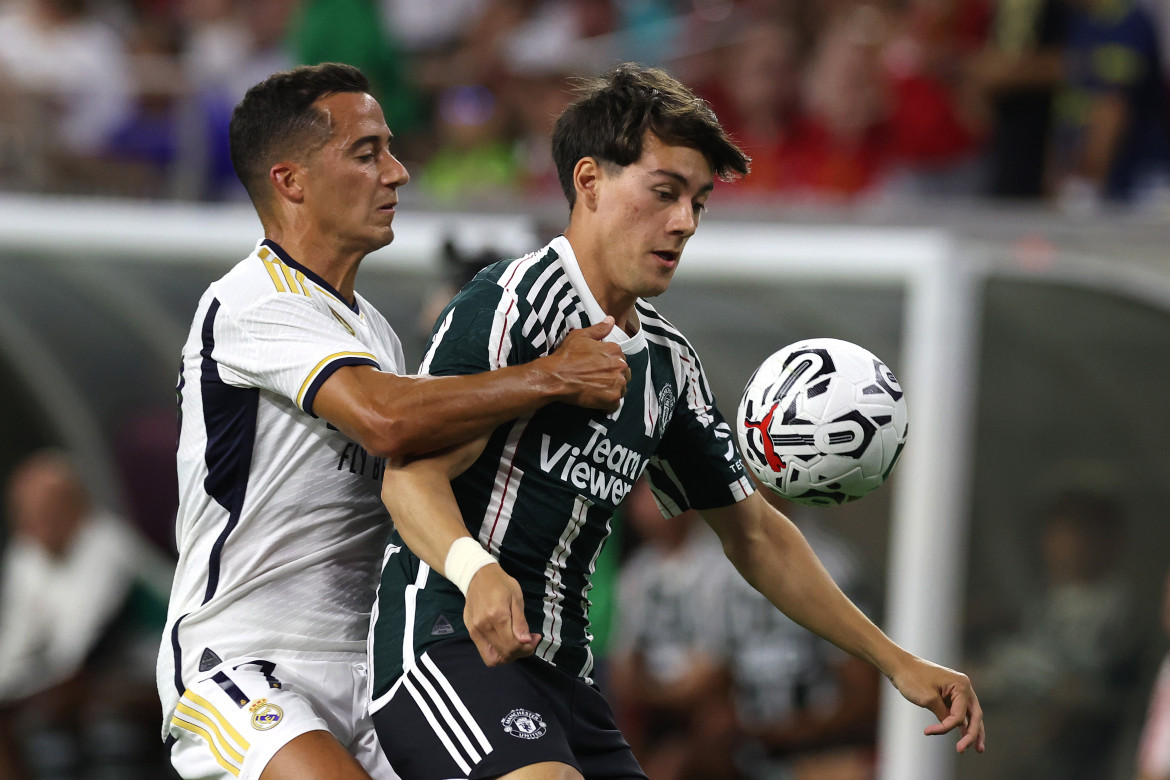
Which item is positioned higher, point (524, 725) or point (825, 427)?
point (825, 427)

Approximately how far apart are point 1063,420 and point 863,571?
4.23 feet

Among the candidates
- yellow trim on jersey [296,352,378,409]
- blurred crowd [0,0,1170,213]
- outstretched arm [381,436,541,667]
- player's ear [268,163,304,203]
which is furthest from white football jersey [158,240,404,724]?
blurred crowd [0,0,1170,213]

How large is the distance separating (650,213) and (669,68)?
581 centimetres

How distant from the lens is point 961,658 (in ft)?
25.2

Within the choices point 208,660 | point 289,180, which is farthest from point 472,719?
point 289,180

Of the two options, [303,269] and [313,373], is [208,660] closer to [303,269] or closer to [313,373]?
[313,373]

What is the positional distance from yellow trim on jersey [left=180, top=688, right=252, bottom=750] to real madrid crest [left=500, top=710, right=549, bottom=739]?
2.01 ft

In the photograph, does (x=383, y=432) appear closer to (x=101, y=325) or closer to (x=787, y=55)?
(x=787, y=55)

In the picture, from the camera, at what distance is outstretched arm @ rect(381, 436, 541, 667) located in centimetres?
277

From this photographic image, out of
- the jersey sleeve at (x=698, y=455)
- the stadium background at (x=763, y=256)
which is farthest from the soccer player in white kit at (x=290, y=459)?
the stadium background at (x=763, y=256)

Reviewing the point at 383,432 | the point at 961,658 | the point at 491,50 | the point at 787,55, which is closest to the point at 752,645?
the point at 961,658

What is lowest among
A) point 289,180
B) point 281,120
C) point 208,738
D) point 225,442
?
point 208,738

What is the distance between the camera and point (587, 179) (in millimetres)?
3350

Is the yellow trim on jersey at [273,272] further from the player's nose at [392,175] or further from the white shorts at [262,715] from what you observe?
the white shorts at [262,715]
